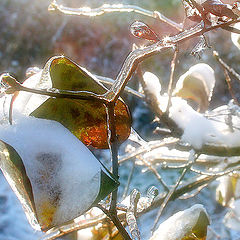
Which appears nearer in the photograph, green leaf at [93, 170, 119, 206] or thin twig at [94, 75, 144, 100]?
green leaf at [93, 170, 119, 206]

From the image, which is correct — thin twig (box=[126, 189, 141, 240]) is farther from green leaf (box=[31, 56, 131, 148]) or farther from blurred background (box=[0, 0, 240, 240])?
blurred background (box=[0, 0, 240, 240])

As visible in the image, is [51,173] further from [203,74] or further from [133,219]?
[203,74]

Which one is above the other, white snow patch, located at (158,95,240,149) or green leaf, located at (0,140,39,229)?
green leaf, located at (0,140,39,229)

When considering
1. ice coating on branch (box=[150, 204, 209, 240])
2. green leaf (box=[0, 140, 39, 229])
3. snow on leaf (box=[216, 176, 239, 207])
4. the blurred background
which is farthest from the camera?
the blurred background

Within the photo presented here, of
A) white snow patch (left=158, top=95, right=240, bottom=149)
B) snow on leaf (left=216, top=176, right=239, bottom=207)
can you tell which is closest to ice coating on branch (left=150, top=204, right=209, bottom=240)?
white snow patch (left=158, top=95, right=240, bottom=149)

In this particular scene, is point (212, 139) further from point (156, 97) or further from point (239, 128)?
point (156, 97)

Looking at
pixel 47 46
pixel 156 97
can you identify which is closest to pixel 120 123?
pixel 156 97
